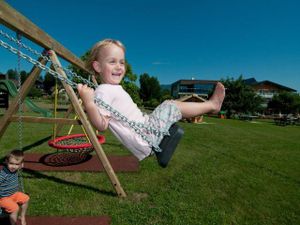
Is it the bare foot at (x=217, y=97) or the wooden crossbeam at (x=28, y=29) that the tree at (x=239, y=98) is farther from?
the bare foot at (x=217, y=97)

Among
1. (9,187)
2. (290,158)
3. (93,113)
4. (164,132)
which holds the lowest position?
(290,158)

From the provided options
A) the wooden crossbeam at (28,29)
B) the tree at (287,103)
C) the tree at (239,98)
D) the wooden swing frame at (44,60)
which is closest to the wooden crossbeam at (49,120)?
the wooden swing frame at (44,60)

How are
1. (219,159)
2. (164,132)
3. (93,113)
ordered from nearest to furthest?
(93,113) < (164,132) < (219,159)

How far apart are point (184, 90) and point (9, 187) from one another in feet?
259

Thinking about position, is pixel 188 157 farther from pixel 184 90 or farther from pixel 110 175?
pixel 184 90

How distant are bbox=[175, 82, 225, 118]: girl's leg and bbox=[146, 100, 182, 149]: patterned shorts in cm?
6

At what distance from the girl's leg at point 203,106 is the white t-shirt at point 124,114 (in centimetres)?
43

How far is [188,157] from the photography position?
820 cm

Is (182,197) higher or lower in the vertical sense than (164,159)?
lower

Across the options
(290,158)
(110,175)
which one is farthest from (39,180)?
(290,158)

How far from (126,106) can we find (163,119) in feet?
1.28

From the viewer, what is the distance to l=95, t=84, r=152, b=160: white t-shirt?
8.61ft

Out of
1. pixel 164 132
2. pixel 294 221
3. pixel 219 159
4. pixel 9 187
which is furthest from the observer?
pixel 219 159

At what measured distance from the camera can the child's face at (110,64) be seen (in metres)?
2.70
